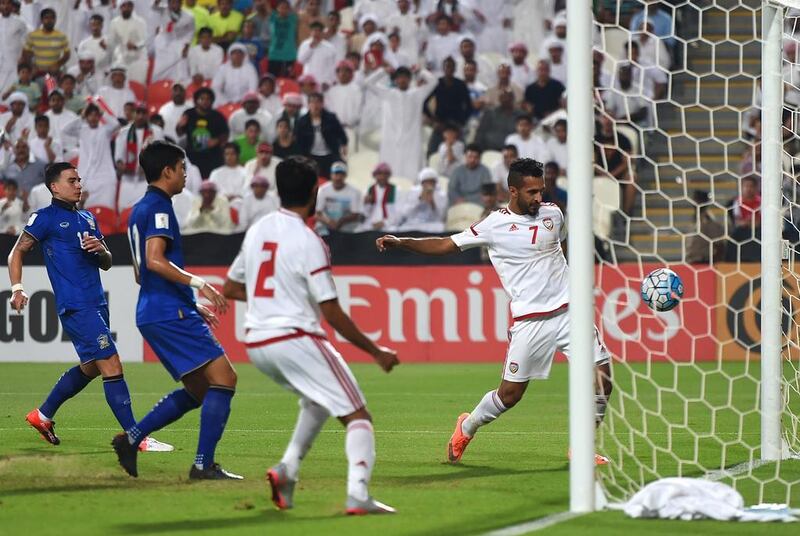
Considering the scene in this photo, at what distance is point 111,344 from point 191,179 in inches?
431

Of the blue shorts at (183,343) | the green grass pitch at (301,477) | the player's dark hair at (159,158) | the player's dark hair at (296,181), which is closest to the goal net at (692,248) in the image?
the green grass pitch at (301,477)

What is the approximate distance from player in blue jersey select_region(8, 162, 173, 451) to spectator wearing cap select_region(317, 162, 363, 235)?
9482 millimetres

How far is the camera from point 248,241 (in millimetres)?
6426

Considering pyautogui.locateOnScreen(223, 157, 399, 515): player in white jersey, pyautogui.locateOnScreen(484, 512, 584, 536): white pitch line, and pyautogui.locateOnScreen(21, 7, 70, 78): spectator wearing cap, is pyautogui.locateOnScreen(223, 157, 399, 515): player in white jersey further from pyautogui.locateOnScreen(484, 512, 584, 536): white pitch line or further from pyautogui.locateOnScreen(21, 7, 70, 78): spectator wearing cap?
pyautogui.locateOnScreen(21, 7, 70, 78): spectator wearing cap

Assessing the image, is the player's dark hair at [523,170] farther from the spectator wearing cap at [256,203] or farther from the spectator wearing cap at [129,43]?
the spectator wearing cap at [129,43]

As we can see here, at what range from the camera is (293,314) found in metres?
6.33

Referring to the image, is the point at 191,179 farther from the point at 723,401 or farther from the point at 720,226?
the point at 723,401

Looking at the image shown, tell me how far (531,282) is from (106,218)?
39.9ft

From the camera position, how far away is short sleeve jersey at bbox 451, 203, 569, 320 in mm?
8648

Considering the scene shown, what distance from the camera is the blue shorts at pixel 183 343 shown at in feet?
25.0

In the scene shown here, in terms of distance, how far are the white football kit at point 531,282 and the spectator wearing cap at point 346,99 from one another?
12.5 m

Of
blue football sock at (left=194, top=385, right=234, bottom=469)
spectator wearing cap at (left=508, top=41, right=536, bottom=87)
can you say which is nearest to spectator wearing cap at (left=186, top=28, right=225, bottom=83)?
spectator wearing cap at (left=508, top=41, right=536, bottom=87)

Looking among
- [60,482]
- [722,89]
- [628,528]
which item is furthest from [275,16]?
[628,528]

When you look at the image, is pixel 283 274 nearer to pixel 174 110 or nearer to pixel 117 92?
pixel 174 110
